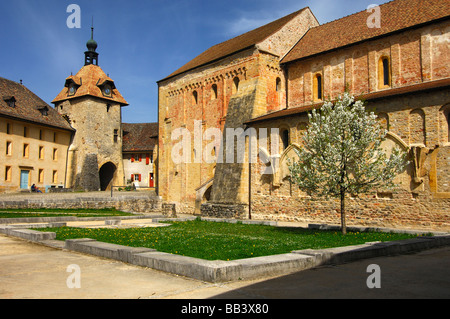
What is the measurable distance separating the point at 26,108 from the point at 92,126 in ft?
24.2

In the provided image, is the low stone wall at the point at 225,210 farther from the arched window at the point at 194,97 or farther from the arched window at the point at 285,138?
the arched window at the point at 194,97

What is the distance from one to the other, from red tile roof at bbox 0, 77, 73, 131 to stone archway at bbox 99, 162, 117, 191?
698cm

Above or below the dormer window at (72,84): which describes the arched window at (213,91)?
below

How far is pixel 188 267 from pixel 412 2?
2229 centimetres

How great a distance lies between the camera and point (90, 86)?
151ft

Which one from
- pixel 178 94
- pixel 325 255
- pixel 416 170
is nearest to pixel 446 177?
pixel 416 170

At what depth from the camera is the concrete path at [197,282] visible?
211 inches

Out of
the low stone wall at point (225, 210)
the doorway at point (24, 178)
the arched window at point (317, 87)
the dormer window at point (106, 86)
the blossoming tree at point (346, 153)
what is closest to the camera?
the blossoming tree at point (346, 153)

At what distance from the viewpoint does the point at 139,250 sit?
8039 mm

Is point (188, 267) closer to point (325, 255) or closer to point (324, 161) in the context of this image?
point (325, 255)

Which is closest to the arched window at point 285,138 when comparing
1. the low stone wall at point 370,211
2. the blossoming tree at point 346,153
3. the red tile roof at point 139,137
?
the low stone wall at point 370,211

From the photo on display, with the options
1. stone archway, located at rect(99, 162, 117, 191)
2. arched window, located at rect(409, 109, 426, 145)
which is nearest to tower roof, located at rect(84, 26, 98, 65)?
stone archway, located at rect(99, 162, 117, 191)

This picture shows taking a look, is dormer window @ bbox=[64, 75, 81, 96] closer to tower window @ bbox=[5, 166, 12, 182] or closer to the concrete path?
tower window @ bbox=[5, 166, 12, 182]

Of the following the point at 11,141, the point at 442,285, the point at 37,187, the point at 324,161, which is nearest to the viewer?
the point at 442,285
